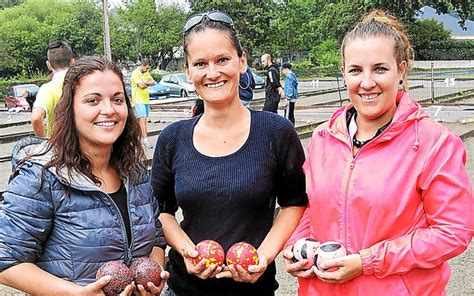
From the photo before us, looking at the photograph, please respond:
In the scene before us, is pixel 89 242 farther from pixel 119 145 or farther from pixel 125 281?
pixel 119 145

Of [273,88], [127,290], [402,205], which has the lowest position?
[273,88]

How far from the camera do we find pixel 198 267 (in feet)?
9.07

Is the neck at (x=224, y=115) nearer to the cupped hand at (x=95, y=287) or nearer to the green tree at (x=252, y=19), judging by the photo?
the cupped hand at (x=95, y=287)

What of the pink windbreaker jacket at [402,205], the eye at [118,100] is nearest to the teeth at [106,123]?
the eye at [118,100]

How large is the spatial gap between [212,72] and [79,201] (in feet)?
2.73

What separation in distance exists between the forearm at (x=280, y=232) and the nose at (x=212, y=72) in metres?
0.74

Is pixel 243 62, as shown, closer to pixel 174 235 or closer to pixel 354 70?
pixel 354 70

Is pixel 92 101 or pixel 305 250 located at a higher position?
pixel 92 101

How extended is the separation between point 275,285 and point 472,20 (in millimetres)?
75884

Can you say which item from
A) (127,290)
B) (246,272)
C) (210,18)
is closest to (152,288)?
(127,290)

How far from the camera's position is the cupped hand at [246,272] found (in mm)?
2736

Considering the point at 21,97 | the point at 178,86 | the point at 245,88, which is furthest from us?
the point at 178,86

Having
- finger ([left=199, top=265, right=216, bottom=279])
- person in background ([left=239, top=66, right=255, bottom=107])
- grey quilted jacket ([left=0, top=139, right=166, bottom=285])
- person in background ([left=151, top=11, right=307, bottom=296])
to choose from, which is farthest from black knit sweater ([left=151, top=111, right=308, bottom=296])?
person in background ([left=239, top=66, right=255, bottom=107])

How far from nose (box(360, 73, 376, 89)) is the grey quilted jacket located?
117 cm
